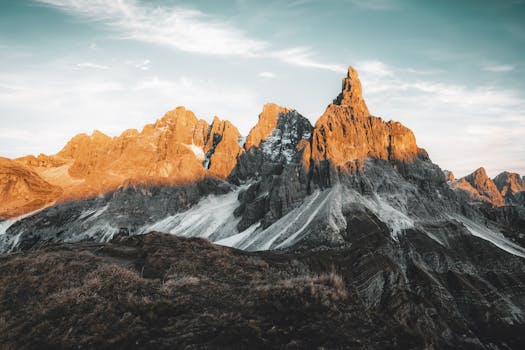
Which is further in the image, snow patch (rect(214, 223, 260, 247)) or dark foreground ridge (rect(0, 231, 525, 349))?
snow patch (rect(214, 223, 260, 247))

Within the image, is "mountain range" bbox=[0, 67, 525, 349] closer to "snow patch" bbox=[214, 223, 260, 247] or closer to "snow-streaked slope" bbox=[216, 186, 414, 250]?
"snow-streaked slope" bbox=[216, 186, 414, 250]

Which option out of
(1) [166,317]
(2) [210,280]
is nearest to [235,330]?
(1) [166,317]

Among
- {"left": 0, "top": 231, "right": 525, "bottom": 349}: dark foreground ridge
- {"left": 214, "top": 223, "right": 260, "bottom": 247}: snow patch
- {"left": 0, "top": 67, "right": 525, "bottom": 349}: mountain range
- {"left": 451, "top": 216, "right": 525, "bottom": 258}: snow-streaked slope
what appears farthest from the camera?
{"left": 214, "top": 223, "right": 260, "bottom": 247}: snow patch

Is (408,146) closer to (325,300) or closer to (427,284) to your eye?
(427,284)

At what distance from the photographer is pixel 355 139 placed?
181 m

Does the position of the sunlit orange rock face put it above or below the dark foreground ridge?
above

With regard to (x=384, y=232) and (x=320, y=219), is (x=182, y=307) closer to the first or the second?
(x=320, y=219)

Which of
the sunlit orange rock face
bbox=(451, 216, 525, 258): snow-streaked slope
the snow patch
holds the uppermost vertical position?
the sunlit orange rock face

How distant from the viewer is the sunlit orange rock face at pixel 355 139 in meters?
173

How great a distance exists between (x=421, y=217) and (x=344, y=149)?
52840mm

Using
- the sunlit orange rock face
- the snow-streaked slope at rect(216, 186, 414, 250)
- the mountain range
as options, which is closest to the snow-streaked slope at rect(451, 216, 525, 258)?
the mountain range

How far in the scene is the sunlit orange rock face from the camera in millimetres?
172750

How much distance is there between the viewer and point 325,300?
10.8 metres

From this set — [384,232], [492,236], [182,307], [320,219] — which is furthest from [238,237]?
[182,307]
